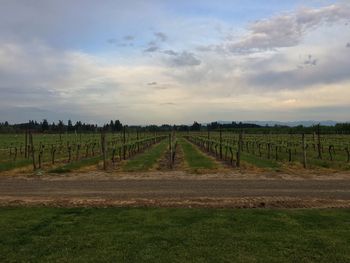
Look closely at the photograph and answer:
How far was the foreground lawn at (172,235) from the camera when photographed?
6.82 m

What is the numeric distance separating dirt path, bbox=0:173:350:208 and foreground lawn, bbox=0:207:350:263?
1274 millimetres

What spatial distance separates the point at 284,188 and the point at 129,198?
5.46 m

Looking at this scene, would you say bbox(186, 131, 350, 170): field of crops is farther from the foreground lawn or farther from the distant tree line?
the distant tree line

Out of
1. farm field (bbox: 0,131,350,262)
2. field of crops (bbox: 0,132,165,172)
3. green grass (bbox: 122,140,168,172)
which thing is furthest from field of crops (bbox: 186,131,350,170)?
farm field (bbox: 0,131,350,262)

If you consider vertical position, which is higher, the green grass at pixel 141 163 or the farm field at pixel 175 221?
the farm field at pixel 175 221

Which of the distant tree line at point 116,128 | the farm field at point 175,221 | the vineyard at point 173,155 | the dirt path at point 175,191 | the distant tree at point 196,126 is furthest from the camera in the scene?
the distant tree at point 196,126

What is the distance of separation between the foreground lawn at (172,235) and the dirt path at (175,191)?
127cm

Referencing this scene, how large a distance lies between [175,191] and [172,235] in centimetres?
558

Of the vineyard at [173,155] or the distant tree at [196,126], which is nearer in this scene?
the vineyard at [173,155]

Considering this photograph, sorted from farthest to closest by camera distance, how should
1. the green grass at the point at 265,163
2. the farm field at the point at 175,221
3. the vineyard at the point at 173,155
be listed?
the vineyard at the point at 173,155
the green grass at the point at 265,163
the farm field at the point at 175,221

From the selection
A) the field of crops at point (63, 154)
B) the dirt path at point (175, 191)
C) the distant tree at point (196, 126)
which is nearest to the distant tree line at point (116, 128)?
the distant tree at point (196, 126)

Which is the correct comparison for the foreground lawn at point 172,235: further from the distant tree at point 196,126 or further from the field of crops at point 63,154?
the distant tree at point 196,126

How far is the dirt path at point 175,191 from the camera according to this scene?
11658 mm

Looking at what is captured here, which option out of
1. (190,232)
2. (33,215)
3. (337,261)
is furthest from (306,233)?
(33,215)
